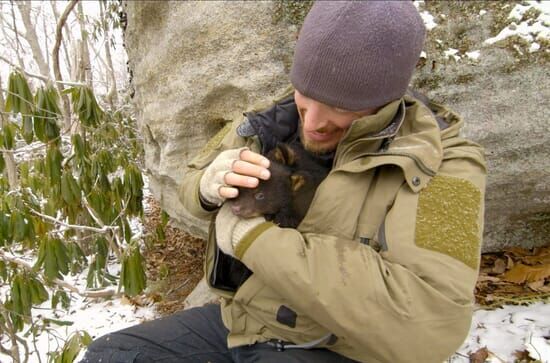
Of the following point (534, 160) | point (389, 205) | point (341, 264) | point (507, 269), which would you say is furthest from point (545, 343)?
point (341, 264)

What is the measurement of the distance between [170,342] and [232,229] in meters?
0.70

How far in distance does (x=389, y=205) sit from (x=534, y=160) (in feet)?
5.25

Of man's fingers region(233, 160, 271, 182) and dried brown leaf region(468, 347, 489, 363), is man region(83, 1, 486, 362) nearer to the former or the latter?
man's fingers region(233, 160, 271, 182)

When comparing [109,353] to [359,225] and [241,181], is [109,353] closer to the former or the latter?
[241,181]

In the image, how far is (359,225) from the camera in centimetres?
122

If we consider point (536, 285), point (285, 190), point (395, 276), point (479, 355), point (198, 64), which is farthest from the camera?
point (198, 64)

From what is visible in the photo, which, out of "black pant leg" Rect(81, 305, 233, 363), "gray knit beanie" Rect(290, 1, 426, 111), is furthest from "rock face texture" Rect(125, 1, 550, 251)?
"black pant leg" Rect(81, 305, 233, 363)

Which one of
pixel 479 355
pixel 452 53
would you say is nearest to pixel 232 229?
pixel 479 355

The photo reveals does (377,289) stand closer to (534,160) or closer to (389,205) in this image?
(389,205)

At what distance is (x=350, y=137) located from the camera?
4.18ft

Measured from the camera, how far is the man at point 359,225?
1.02 m

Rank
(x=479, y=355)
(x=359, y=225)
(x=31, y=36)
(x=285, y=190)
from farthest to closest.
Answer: (x=31, y=36)
(x=479, y=355)
(x=285, y=190)
(x=359, y=225)

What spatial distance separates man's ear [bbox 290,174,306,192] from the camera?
4.66ft

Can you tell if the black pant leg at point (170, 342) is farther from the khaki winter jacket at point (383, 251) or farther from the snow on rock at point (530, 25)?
the snow on rock at point (530, 25)
